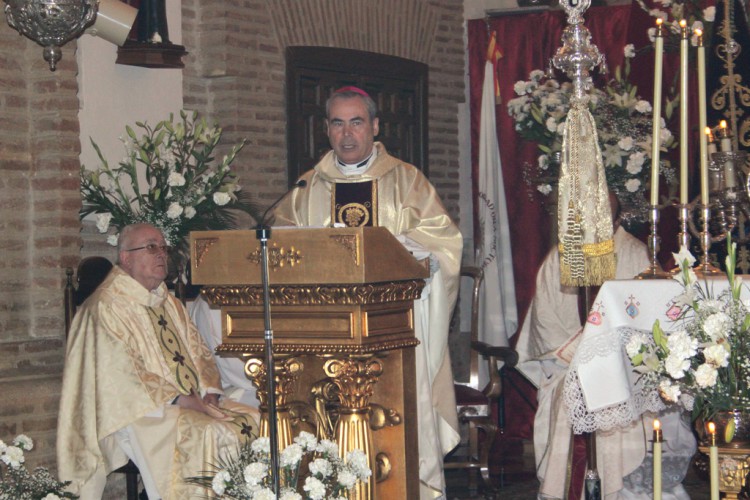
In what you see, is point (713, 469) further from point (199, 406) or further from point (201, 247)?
point (199, 406)

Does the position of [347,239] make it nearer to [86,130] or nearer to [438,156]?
[86,130]

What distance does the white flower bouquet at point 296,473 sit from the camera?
4344mm

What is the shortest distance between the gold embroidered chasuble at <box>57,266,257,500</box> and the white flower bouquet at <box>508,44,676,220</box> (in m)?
2.62

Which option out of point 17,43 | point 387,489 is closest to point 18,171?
point 17,43

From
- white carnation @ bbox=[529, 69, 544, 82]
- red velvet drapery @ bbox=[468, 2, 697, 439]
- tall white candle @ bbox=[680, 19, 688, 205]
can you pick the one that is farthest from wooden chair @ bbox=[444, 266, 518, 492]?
tall white candle @ bbox=[680, 19, 688, 205]

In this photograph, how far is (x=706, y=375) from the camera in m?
3.29

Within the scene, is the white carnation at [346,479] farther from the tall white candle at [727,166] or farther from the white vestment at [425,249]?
the tall white candle at [727,166]

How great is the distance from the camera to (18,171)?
6.20 meters

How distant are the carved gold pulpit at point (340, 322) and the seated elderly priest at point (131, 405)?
2.64 feet

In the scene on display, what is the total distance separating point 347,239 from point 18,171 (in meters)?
2.48

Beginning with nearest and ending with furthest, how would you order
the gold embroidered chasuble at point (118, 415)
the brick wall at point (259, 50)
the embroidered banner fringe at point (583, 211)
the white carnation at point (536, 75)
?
the embroidered banner fringe at point (583, 211) → the gold embroidered chasuble at point (118, 415) → the white carnation at point (536, 75) → the brick wall at point (259, 50)

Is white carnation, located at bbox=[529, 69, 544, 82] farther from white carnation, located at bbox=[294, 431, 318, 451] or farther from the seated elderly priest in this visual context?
white carnation, located at bbox=[294, 431, 318, 451]

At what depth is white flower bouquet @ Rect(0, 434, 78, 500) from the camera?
195 inches

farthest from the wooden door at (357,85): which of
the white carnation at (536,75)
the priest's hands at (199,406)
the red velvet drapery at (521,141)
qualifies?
the priest's hands at (199,406)
